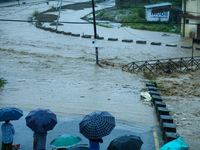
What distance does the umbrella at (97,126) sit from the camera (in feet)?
17.8

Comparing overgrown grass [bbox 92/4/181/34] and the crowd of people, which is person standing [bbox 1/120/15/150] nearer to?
the crowd of people

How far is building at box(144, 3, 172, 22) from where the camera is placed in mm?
44969

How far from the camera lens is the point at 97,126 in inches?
217

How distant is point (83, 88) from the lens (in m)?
13.8

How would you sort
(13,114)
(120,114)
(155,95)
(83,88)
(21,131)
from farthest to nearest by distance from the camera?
(83,88) < (155,95) < (120,114) < (21,131) < (13,114)

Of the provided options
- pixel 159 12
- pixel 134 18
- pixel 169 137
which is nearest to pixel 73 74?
pixel 169 137

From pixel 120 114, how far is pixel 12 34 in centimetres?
2883

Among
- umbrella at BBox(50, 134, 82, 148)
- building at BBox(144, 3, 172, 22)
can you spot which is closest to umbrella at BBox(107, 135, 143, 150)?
umbrella at BBox(50, 134, 82, 148)

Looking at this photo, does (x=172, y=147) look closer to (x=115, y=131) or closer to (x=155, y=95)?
(x=115, y=131)

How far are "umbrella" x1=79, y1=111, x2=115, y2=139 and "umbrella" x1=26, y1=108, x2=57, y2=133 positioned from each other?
2.59 feet

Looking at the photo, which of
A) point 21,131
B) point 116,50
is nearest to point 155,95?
point 21,131

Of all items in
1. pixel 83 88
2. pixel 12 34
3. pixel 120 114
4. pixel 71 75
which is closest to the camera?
pixel 120 114

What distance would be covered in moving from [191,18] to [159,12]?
41.4 ft

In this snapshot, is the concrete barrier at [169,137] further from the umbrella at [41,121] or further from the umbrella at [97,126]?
the umbrella at [41,121]
